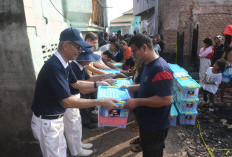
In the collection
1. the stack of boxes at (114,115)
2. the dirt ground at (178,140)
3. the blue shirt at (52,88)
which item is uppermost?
the blue shirt at (52,88)

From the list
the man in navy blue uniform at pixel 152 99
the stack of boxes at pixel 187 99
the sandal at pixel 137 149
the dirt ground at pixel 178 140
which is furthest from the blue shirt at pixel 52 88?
the stack of boxes at pixel 187 99

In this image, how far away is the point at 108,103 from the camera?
7.11 feet

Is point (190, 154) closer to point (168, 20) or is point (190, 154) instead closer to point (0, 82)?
point (0, 82)

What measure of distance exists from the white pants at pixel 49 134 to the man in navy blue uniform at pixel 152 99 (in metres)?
1.02

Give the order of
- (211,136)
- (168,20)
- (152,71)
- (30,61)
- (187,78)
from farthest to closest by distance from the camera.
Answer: (168,20), (187,78), (211,136), (30,61), (152,71)

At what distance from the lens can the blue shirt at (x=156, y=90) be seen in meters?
Answer: 2.02

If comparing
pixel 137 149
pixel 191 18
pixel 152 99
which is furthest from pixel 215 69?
pixel 191 18

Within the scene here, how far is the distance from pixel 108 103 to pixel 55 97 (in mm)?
693

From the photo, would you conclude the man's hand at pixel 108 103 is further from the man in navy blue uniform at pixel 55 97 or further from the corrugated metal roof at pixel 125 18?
the corrugated metal roof at pixel 125 18

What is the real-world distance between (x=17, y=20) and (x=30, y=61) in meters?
0.69

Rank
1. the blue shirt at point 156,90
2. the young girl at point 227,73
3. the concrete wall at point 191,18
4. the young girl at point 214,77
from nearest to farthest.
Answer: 1. the blue shirt at point 156,90
2. the young girl at point 214,77
3. the young girl at point 227,73
4. the concrete wall at point 191,18

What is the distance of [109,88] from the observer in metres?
2.77

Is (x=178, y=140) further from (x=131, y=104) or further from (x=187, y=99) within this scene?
(x=131, y=104)

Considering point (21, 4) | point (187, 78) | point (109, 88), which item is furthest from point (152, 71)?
point (187, 78)
